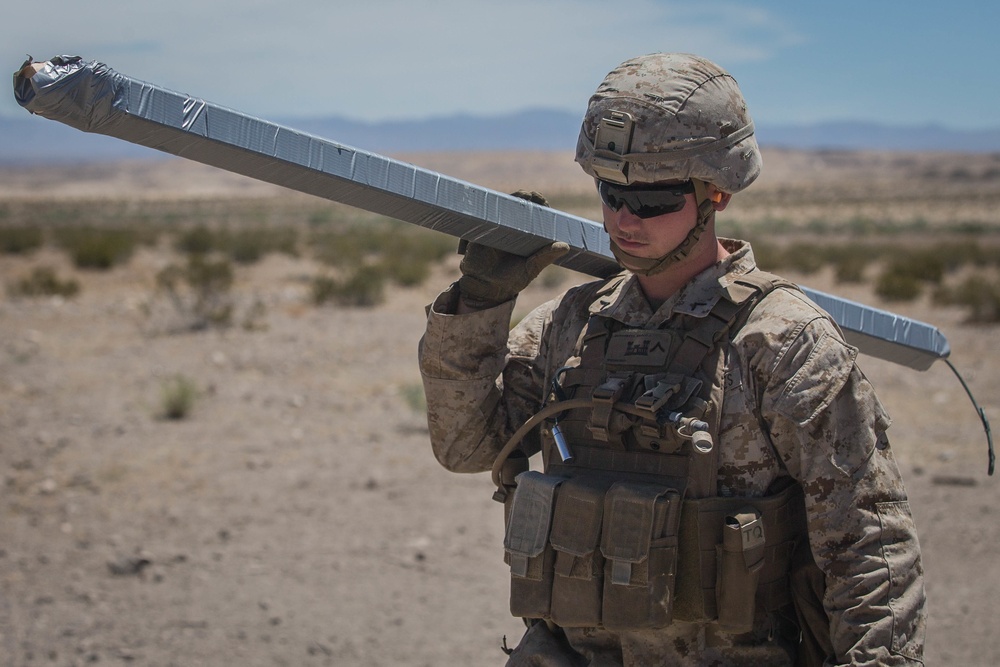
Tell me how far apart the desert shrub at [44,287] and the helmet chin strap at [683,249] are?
48.6ft

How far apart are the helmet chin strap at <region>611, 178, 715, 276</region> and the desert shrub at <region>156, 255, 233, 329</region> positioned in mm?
11020

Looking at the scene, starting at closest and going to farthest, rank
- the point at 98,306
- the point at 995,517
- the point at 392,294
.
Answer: the point at 995,517 < the point at 98,306 < the point at 392,294

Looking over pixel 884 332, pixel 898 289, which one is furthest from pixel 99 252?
pixel 884 332

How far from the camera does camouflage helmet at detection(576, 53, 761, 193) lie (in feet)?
6.04

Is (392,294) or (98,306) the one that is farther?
(392,294)

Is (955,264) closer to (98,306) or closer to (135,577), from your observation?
(98,306)

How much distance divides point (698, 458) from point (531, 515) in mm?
350

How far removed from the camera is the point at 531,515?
1.91m

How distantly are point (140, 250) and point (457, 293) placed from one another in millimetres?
22394

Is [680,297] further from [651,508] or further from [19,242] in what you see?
[19,242]

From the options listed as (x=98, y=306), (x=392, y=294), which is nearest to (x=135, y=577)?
(x=98, y=306)

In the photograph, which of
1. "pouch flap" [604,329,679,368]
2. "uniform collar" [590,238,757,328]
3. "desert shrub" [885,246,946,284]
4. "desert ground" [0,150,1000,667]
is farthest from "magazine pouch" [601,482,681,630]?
"desert shrub" [885,246,946,284]

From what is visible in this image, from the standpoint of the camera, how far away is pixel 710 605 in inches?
71.9

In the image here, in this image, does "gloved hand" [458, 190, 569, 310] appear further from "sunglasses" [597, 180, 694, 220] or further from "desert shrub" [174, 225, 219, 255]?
"desert shrub" [174, 225, 219, 255]
